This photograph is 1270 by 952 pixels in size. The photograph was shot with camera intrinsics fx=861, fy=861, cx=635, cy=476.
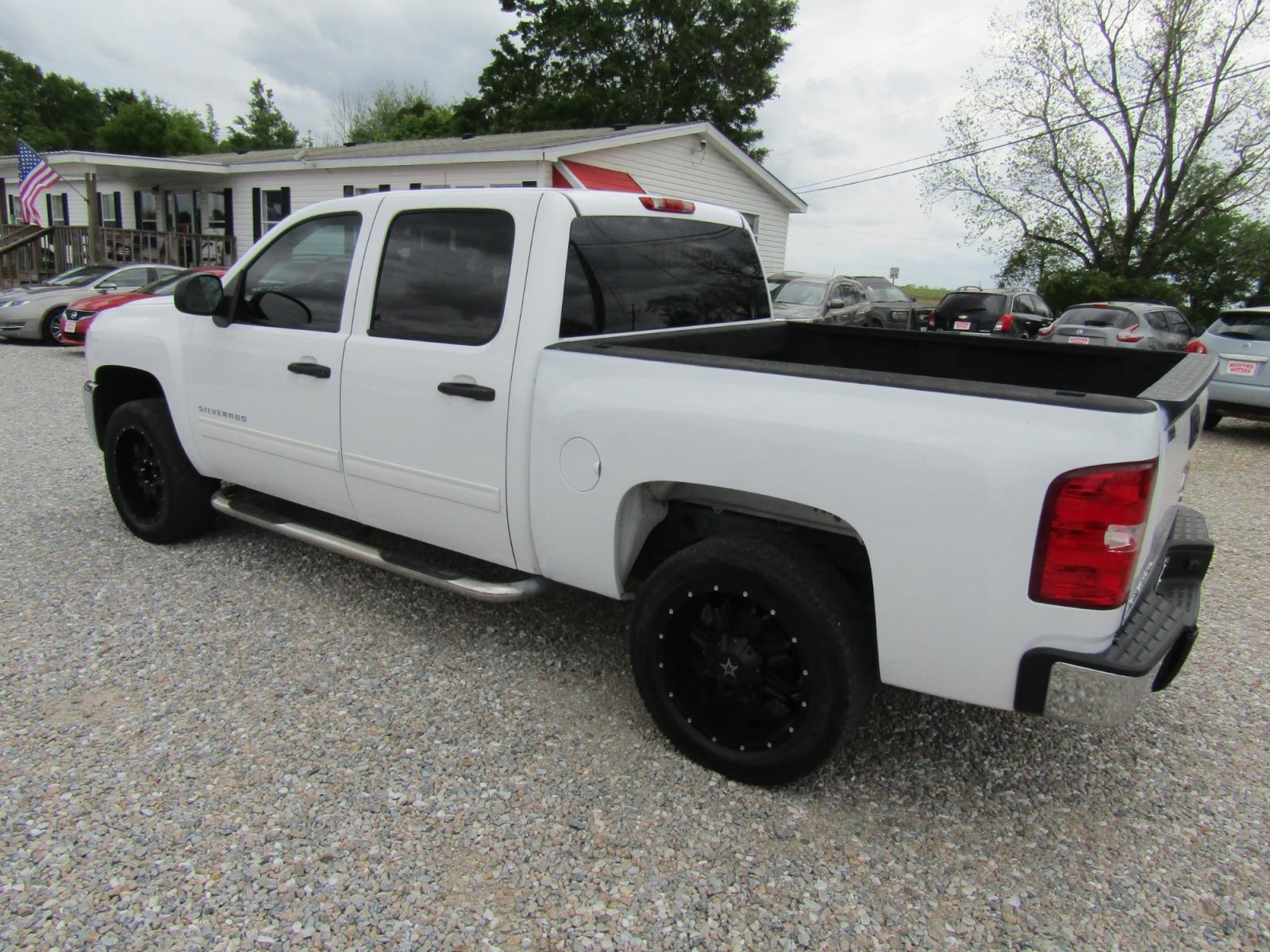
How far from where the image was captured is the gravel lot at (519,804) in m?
2.31

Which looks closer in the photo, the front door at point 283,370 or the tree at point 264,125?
the front door at point 283,370

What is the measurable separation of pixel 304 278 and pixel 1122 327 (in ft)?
43.1

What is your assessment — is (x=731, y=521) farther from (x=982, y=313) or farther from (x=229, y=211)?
(x=229, y=211)

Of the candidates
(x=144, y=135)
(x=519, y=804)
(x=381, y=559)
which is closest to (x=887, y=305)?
(x=381, y=559)

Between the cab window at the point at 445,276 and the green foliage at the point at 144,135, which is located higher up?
the green foliage at the point at 144,135

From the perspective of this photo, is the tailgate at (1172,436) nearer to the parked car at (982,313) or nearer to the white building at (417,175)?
the white building at (417,175)

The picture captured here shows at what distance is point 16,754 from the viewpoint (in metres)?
2.93

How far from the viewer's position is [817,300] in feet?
48.3

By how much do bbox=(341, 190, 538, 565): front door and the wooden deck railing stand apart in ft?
73.2

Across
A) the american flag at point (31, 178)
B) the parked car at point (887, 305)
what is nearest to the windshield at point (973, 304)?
the parked car at point (887, 305)

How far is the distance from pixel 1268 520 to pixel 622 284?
5910 mm

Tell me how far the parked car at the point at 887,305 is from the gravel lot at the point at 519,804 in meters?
14.4

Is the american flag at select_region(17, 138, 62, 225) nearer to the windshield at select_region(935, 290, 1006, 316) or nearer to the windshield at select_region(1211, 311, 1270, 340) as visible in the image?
the windshield at select_region(935, 290, 1006, 316)

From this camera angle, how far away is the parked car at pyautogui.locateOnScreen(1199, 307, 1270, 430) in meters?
9.47
